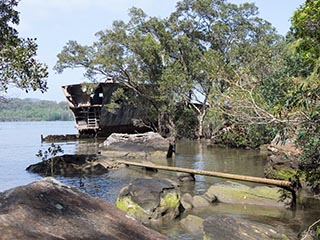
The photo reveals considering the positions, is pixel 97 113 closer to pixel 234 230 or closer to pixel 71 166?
pixel 71 166

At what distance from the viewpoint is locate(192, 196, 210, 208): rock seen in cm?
1151

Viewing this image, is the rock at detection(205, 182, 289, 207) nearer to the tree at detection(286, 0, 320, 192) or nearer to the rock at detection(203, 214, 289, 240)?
the tree at detection(286, 0, 320, 192)

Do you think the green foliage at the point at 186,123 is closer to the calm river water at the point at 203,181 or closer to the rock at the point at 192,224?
the calm river water at the point at 203,181

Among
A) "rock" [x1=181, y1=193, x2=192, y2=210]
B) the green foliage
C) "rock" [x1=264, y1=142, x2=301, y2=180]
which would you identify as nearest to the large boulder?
"rock" [x1=264, y1=142, x2=301, y2=180]

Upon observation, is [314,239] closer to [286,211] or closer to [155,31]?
[286,211]

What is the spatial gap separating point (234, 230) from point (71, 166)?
11.9m

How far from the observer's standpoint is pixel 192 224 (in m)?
9.50

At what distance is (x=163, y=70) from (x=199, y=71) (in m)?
3.13

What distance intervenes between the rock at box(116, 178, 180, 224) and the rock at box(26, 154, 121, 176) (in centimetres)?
730

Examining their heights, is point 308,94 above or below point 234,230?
above

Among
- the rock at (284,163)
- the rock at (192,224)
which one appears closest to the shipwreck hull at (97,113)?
the rock at (284,163)

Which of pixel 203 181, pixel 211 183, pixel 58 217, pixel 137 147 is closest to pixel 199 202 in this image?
pixel 211 183

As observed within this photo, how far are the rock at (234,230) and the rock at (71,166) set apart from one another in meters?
10.5

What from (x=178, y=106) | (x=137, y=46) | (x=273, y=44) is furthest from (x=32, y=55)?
(x=273, y=44)
